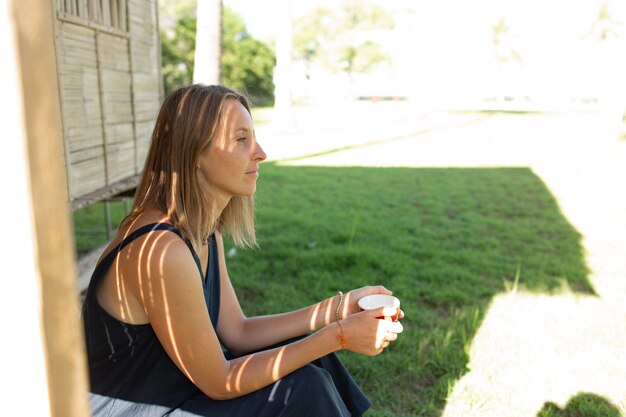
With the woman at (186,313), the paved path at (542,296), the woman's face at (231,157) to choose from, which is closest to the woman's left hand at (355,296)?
the woman at (186,313)

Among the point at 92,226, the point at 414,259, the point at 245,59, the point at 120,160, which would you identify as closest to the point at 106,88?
the point at 120,160

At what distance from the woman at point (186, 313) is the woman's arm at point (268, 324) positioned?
185 millimetres

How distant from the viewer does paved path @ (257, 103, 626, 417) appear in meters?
3.29

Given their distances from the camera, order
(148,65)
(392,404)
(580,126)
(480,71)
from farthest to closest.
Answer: (480,71) < (580,126) < (148,65) < (392,404)

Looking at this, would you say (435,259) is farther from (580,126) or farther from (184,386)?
(580,126)

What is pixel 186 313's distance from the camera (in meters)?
1.79

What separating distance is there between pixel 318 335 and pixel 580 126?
20.9 meters

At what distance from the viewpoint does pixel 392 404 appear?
3.18 m

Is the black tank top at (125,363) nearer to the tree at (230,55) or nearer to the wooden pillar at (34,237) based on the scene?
the wooden pillar at (34,237)

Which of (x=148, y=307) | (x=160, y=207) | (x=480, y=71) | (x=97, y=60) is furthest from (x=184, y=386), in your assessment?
(x=480, y=71)

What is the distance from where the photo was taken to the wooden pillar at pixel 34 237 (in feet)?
2.36

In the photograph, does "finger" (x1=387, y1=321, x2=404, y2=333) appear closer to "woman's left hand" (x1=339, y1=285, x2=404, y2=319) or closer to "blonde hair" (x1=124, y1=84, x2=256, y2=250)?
"woman's left hand" (x1=339, y1=285, x2=404, y2=319)

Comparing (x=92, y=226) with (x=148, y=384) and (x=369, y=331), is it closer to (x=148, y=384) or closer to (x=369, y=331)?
(x=148, y=384)

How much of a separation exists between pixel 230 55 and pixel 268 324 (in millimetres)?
32895
